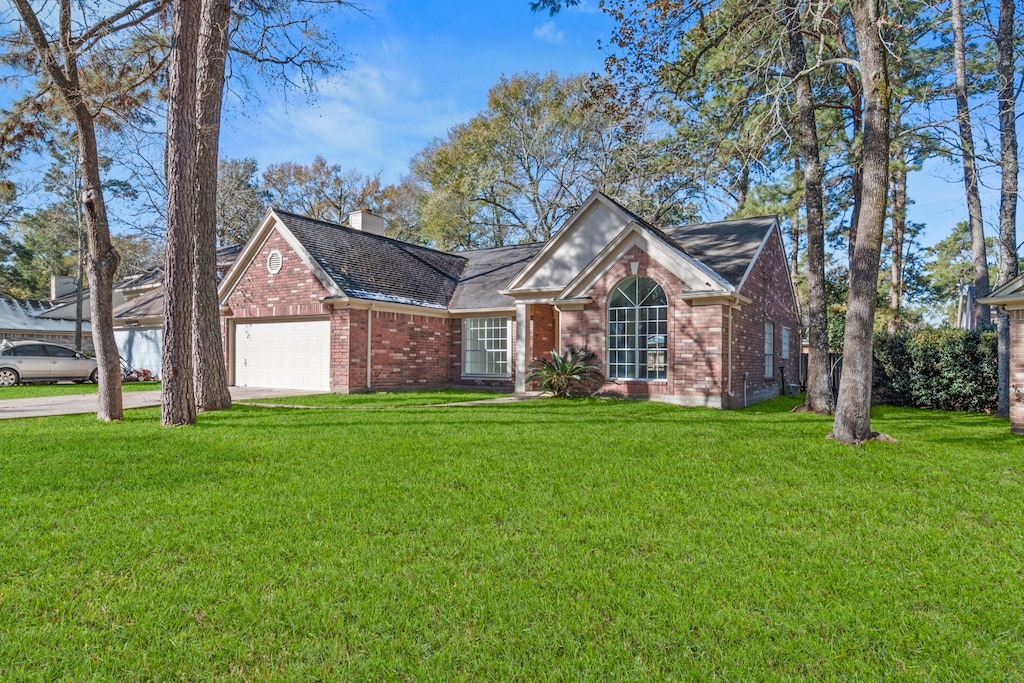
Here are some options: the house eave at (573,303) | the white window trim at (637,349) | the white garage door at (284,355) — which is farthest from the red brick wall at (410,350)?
the white window trim at (637,349)

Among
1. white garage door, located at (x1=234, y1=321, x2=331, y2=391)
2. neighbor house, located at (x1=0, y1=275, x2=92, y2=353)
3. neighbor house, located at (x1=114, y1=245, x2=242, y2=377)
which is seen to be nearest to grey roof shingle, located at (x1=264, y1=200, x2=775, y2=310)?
white garage door, located at (x1=234, y1=321, x2=331, y2=391)

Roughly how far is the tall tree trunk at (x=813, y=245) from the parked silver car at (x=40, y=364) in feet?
67.5

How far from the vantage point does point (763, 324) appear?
1520cm

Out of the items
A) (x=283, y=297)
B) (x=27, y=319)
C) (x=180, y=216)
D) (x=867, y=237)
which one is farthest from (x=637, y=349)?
(x=27, y=319)

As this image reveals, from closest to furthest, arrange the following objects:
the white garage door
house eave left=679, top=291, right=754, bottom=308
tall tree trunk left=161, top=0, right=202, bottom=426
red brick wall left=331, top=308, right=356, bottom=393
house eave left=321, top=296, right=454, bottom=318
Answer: tall tree trunk left=161, top=0, right=202, bottom=426, house eave left=679, top=291, right=754, bottom=308, house eave left=321, top=296, right=454, bottom=318, red brick wall left=331, top=308, right=356, bottom=393, the white garage door

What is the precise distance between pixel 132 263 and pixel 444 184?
17.8m

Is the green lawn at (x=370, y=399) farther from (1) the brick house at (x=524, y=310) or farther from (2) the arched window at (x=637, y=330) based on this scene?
(2) the arched window at (x=637, y=330)

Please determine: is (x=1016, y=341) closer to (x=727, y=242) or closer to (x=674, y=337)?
(x=674, y=337)

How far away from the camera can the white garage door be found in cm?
1540

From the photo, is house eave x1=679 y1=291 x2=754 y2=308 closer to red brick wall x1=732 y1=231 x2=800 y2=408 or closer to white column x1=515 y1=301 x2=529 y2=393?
red brick wall x1=732 y1=231 x2=800 y2=408

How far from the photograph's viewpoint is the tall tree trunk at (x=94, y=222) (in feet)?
30.2

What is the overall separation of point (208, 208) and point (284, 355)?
6.12 meters

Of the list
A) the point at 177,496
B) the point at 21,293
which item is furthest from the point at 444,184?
the point at 21,293

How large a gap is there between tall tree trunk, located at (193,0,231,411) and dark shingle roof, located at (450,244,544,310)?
7494 mm
